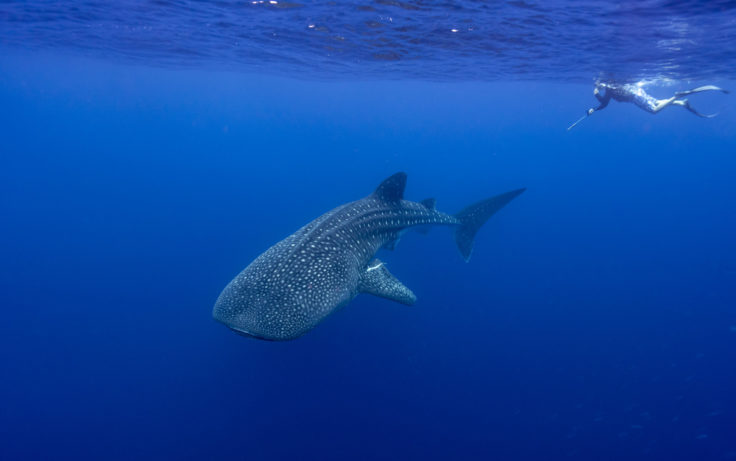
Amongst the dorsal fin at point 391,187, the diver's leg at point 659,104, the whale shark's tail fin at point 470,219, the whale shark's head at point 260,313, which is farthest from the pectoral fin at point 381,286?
the diver's leg at point 659,104

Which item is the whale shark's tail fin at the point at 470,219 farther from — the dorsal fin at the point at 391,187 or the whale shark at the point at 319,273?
the dorsal fin at the point at 391,187

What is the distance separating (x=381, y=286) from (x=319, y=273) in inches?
71.2

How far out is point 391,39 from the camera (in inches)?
699

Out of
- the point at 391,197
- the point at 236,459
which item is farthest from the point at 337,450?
the point at 391,197

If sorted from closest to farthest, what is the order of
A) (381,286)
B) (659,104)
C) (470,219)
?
(381,286) < (470,219) < (659,104)

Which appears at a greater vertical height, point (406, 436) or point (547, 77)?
point (547, 77)

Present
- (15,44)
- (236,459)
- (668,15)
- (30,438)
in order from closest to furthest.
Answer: (236,459)
(30,438)
(668,15)
(15,44)

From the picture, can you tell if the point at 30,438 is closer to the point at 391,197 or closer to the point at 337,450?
the point at 337,450

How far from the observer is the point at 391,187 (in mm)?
9062

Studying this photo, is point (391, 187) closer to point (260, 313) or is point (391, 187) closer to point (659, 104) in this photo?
point (260, 313)

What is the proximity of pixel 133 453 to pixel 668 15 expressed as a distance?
21.1 m

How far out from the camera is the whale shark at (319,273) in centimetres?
557

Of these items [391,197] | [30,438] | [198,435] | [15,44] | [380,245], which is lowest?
[30,438]

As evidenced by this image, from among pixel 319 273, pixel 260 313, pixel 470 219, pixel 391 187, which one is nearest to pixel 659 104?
pixel 470 219
